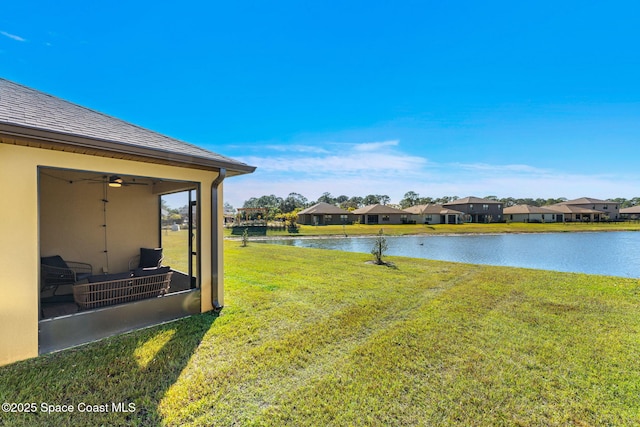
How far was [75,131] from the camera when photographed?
3.12 m

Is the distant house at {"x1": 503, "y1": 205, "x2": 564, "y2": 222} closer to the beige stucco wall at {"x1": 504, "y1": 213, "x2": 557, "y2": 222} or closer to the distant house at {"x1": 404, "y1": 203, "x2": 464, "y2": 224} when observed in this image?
the beige stucco wall at {"x1": 504, "y1": 213, "x2": 557, "y2": 222}

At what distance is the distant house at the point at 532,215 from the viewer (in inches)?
1894

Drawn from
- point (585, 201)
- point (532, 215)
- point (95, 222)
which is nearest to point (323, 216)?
point (95, 222)

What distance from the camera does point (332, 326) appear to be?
410 cm

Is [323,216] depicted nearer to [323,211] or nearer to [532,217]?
[323,211]

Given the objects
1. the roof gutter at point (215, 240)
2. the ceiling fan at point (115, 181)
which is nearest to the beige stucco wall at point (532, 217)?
the roof gutter at point (215, 240)

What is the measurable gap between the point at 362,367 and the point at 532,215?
58467 millimetres

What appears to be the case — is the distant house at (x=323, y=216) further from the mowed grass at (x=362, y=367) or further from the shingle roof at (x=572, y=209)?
the shingle roof at (x=572, y=209)

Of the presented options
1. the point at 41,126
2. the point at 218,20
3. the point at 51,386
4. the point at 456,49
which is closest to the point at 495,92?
the point at 456,49

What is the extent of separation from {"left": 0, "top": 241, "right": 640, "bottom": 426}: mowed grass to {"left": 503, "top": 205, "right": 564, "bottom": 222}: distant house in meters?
52.7

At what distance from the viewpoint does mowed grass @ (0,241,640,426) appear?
2.27m

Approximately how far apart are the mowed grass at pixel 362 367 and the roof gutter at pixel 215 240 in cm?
32

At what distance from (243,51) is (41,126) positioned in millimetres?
9868

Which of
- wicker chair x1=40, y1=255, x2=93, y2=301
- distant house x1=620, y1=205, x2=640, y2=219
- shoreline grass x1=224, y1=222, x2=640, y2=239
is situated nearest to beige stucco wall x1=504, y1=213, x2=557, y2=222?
shoreline grass x1=224, y1=222, x2=640, y2=239
